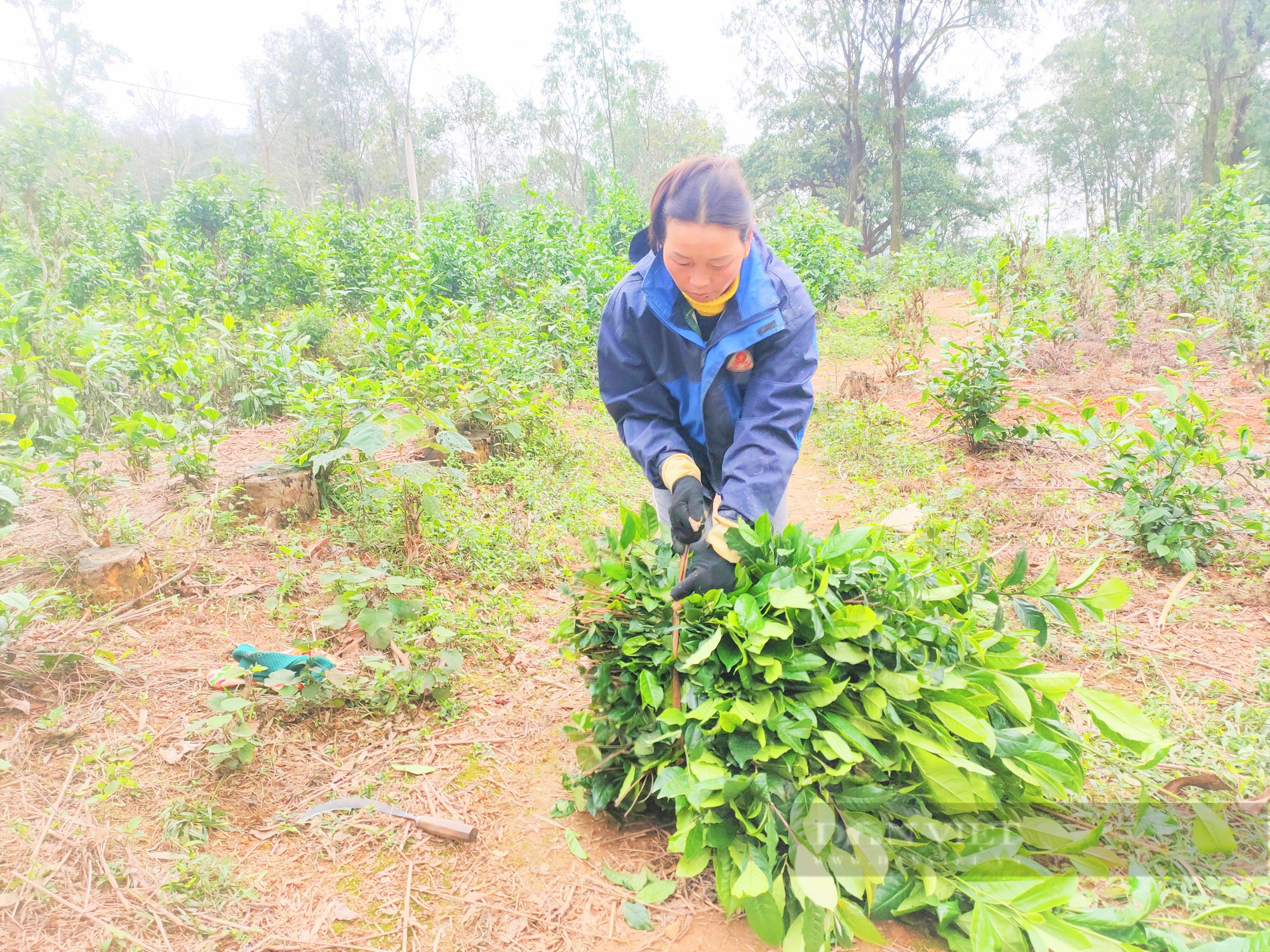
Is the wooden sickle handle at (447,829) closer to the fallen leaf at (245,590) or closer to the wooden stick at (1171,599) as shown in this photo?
the fallen leaf at (245,590)

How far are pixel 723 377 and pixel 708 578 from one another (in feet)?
2.11

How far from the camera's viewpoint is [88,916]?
1557mm

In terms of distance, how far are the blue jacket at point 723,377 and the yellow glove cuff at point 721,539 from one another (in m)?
0.02

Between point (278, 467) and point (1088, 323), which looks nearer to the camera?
point (278, 467)

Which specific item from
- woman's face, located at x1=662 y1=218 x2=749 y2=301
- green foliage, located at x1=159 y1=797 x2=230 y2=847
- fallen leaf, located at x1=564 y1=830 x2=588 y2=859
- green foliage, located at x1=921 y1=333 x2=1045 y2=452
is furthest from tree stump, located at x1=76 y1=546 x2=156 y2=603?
green foliage, located at x1=921 y1=333 x2=1045 y2=452

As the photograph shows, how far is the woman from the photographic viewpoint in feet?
6.02

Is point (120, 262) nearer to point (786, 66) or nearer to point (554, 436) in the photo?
point (554, 436)

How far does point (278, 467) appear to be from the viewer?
3605mm

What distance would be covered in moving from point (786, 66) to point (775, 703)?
81.7 feet

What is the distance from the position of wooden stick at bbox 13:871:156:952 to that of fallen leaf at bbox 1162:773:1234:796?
256 centimetres

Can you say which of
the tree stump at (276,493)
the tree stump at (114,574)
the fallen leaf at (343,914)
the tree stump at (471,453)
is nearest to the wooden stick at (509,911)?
the fallen leaf at (343,914)

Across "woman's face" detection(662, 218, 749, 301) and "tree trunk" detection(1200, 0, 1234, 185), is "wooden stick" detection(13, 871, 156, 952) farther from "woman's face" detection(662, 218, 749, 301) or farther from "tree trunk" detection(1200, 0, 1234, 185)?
"tree trunk" detection(1200, 0, 1234, 185)

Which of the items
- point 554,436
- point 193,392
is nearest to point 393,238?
point 193,392

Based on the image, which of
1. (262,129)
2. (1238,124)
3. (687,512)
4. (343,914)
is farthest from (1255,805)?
(262,129)
